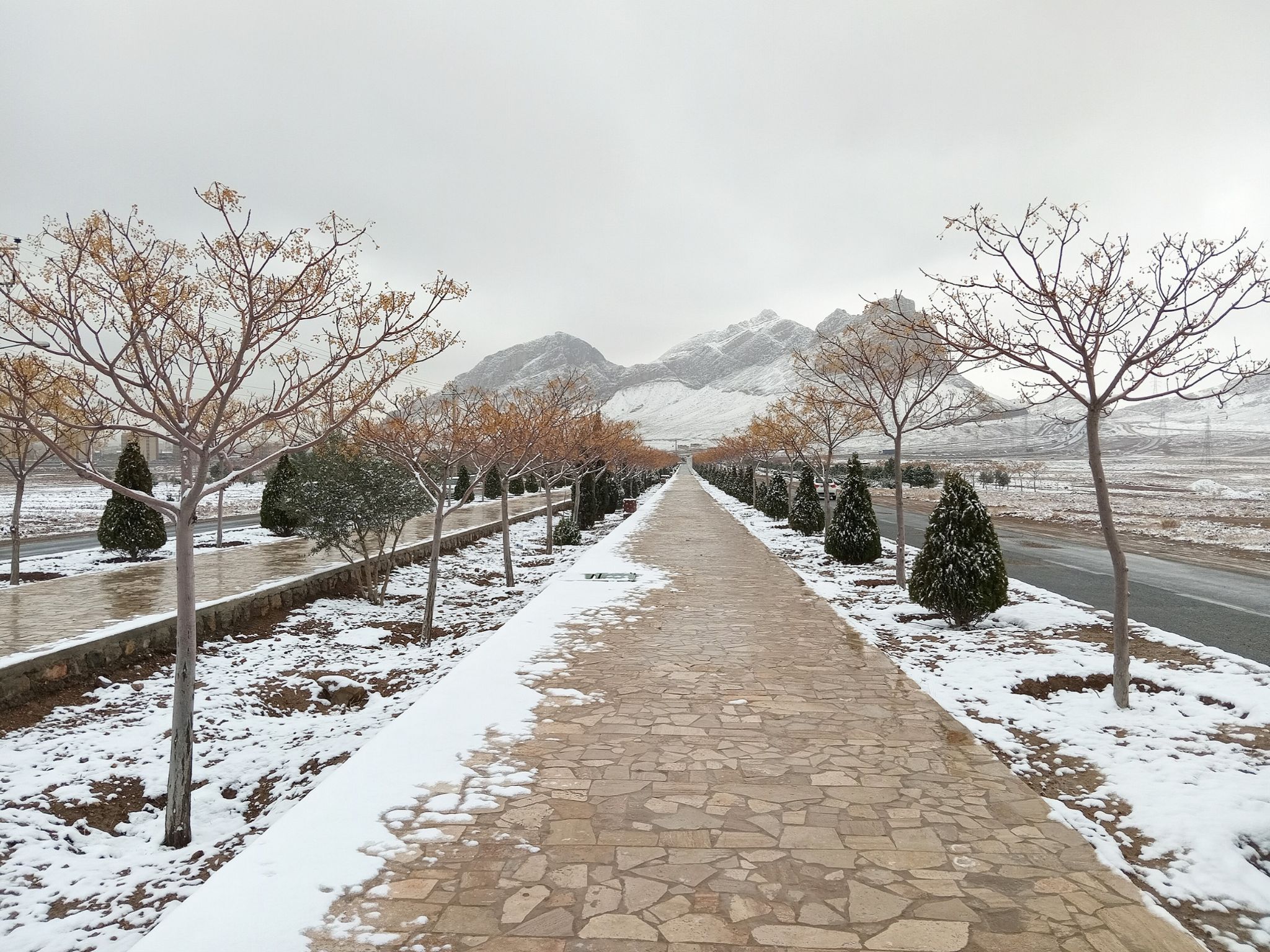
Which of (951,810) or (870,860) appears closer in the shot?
(870,860)

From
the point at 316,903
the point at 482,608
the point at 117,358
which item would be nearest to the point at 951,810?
the point at 316,903

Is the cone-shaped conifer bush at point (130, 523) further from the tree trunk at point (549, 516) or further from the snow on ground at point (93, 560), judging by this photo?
the tree trunk at point (549, 516)

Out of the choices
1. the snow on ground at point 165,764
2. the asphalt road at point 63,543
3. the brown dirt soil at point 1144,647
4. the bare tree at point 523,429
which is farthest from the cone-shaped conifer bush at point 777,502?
the asphalt road at point 63,543

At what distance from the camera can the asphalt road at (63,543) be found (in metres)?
16.0

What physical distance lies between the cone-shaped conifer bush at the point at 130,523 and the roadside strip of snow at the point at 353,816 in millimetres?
10415

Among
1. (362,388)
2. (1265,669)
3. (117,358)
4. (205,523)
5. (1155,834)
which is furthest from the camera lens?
(205,523)

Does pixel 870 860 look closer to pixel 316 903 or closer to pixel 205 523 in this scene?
pixel 316 903

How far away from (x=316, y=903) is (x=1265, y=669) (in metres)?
7.80

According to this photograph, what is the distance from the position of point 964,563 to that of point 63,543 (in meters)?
21.1

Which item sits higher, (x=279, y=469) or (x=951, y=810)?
(x=279, y=469)

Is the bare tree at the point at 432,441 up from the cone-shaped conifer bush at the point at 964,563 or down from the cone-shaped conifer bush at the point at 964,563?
up

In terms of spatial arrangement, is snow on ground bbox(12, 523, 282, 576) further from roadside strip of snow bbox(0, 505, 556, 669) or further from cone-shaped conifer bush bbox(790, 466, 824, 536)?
cone-shaped conifer bush bbox(790, 466, 824, 536)

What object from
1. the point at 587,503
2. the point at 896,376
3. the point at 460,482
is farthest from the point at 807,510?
the point at 460,482

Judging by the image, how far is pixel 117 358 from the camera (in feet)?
15.1
